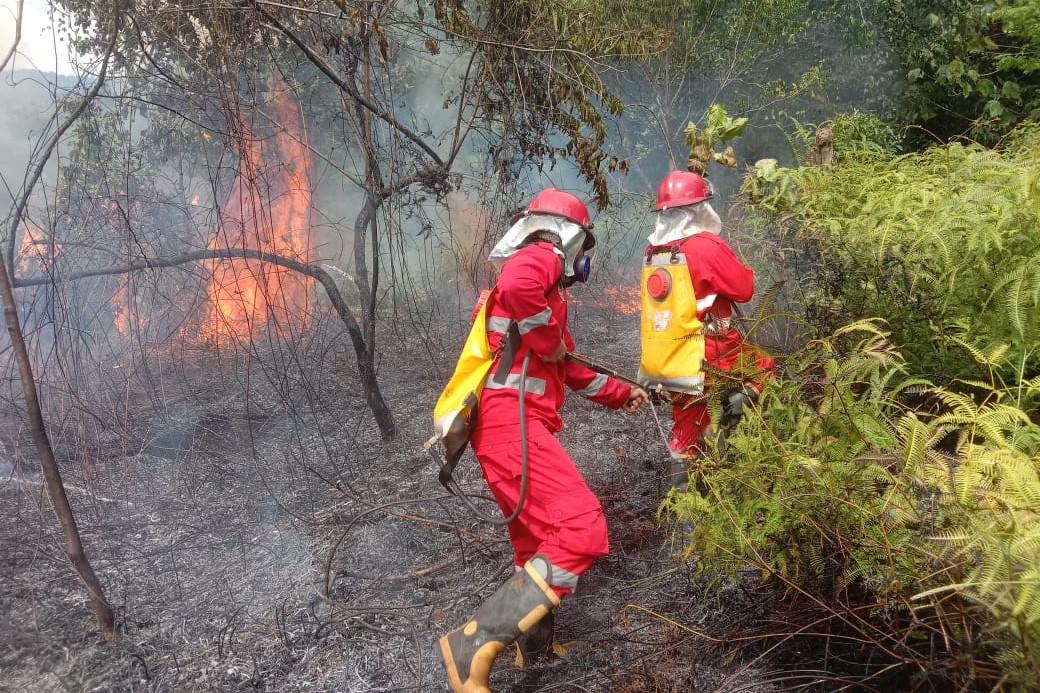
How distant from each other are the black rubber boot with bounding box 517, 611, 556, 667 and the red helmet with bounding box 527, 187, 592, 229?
68.8 inches

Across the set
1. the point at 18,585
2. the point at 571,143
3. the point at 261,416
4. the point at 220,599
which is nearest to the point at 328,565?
the point at 220,599

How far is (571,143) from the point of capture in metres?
5.14

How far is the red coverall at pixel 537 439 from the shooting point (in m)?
2.82

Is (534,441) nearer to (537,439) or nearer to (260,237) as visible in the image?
(537,439)

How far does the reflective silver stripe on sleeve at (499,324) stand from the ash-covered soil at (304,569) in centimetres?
124

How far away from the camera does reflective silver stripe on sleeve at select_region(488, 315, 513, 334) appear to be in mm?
3186

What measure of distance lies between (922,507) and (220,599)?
3.37 metres

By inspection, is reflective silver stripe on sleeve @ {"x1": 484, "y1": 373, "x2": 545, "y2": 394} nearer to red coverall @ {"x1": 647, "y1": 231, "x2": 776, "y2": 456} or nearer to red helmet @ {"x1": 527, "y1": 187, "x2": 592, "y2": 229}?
red helmet @ {"x1": 527, "y1": 187, "x2": 592, "y2": 229}

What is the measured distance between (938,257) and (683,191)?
4.45ft

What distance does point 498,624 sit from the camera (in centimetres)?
275

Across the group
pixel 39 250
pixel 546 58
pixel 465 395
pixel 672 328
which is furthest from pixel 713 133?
pixel 39 250

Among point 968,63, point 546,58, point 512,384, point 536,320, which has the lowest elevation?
point 512,384

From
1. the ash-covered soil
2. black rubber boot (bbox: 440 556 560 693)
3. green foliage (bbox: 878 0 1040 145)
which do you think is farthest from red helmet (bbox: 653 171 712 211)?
green foliage (bbox: 878 0 1040 145)

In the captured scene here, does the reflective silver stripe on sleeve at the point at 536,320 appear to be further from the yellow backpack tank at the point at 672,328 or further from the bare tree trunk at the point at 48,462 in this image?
the bare tree trunk at the point at 48,462
